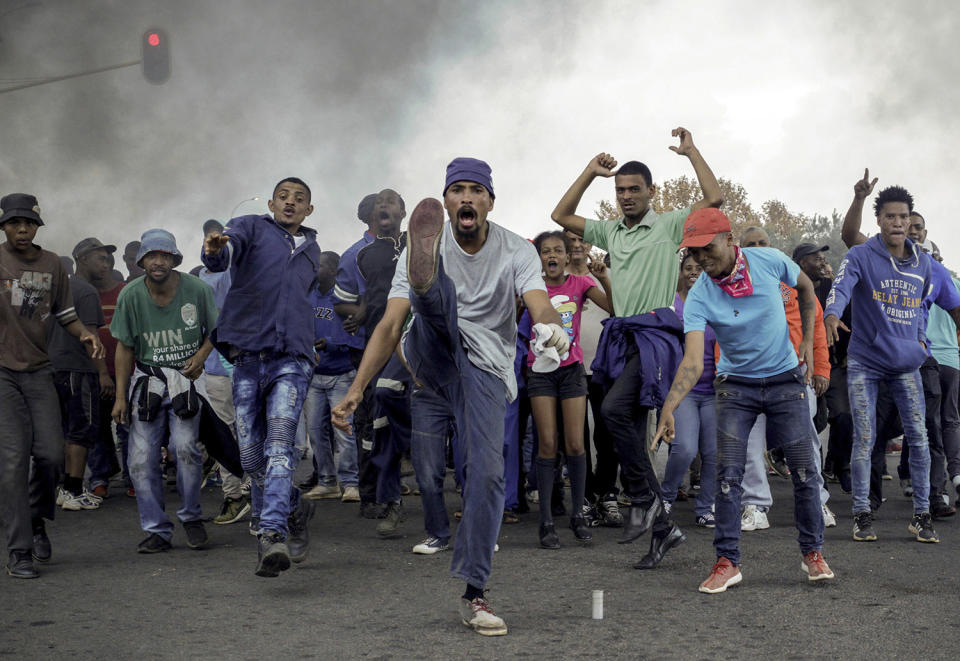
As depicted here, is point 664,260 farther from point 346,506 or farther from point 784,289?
point 346,506

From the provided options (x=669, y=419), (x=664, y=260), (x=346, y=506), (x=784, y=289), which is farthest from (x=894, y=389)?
(x=346, y=506)

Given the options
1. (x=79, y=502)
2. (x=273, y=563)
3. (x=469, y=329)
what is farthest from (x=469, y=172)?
(x=79, y=502)

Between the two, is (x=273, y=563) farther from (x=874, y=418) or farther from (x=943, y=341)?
(x=943, y=341)

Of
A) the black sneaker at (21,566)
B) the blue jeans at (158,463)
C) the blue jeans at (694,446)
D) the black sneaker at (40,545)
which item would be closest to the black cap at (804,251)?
the blue jeans at (694,446)

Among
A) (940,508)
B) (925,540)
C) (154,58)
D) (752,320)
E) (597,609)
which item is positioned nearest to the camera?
(597,609)

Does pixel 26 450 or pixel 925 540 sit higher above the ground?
pixel 26 450

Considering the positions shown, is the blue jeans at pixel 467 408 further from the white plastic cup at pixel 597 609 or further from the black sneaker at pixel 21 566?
the black sneaker at pixel 21 566

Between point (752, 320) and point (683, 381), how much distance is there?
0.50 metres

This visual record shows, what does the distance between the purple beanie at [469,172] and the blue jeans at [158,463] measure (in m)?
2.80

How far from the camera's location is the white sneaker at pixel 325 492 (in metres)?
9.44

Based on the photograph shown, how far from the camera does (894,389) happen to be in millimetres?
7469

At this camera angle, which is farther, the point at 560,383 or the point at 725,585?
the point at 560,383

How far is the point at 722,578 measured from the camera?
548 centimetres

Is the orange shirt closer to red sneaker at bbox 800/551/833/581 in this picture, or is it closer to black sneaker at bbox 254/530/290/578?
red sneaker at bbox 800/551/833/581
